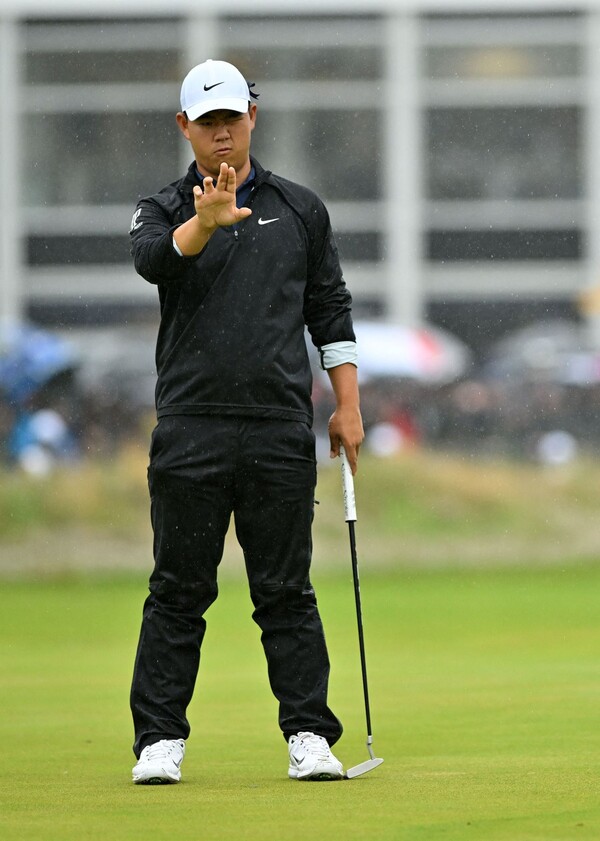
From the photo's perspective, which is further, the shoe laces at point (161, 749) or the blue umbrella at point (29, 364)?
the blue umbrella at point (29, 364)

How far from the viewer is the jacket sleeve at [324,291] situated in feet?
17.8

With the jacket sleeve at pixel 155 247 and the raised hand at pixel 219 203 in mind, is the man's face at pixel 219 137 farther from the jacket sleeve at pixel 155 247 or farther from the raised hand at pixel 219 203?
the raised hand at pixel 219 203

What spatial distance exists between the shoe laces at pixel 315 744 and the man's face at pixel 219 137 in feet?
5.05

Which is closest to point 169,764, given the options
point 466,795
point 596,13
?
point 466,795

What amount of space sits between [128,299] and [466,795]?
89.7ft

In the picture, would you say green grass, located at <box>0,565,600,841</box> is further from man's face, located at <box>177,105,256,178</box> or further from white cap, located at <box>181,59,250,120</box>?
white cap, located at <box>181,59,250,120</box>

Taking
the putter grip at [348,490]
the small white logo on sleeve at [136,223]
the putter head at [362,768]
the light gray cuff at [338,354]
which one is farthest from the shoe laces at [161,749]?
the small white logo on sleeve at [136,223]

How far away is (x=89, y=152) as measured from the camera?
3238 centimetres

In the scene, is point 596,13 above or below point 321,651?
above

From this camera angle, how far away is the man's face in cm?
527

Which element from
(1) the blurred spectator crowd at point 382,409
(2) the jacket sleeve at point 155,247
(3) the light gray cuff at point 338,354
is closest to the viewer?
(2) the jacket sleeve at point 155,247

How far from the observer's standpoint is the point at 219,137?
529cm

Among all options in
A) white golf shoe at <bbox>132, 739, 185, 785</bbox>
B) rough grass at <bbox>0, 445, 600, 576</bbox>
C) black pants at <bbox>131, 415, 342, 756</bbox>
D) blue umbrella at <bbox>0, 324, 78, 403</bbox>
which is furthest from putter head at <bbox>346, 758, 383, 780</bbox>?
blue umbrella at <bbox>0, 324, 78, 403</bbox>

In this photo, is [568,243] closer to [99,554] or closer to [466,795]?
[99,554]
